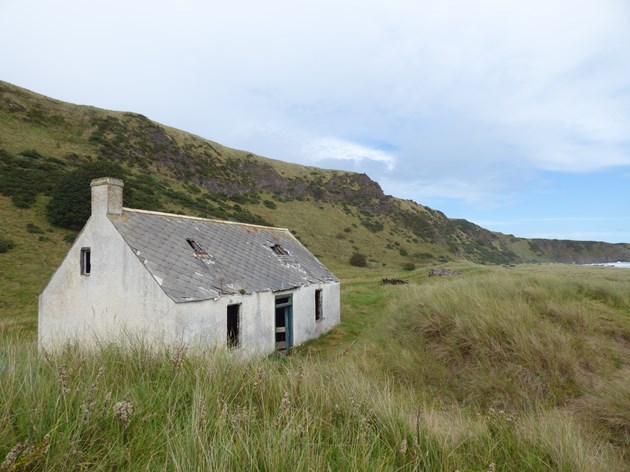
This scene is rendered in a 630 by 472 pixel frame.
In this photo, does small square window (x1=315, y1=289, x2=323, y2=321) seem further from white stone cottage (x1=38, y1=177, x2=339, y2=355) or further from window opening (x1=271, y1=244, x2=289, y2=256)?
window opening (x1=271, y1=244, x2=289, y2=256)

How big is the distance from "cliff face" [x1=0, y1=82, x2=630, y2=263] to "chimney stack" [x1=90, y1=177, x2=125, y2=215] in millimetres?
27974

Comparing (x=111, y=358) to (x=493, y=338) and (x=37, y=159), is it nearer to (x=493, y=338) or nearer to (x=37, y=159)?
(x=493, y=338)

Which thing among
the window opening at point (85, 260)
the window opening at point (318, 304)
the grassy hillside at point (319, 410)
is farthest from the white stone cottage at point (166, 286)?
the grassy hillside at point (319, 410)

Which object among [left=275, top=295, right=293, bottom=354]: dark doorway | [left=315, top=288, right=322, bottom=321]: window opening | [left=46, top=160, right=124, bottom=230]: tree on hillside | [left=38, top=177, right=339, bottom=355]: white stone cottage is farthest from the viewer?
[left=46, top=160, right=124, bottom=230]: tree on hillside

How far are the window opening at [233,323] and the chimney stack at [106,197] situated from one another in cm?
489

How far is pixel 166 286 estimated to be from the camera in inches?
381

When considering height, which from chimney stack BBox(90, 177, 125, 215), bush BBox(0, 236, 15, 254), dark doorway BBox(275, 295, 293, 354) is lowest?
dark doorway BBox(275, 295, 293, 354)

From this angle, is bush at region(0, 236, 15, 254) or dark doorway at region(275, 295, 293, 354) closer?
dark doorway at region(275, 295, 293, 354)

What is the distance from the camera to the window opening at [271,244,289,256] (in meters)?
17.0

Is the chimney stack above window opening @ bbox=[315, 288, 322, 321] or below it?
above

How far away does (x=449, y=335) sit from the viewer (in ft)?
26.4

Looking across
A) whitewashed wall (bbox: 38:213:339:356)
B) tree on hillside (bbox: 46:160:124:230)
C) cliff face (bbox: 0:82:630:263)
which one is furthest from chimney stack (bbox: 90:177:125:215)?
cliff face (bbox: 0:82:630:263)

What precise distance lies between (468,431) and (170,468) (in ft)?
9.47

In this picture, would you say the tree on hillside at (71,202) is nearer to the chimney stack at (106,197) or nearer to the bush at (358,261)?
the chimney stack at (106,197)
